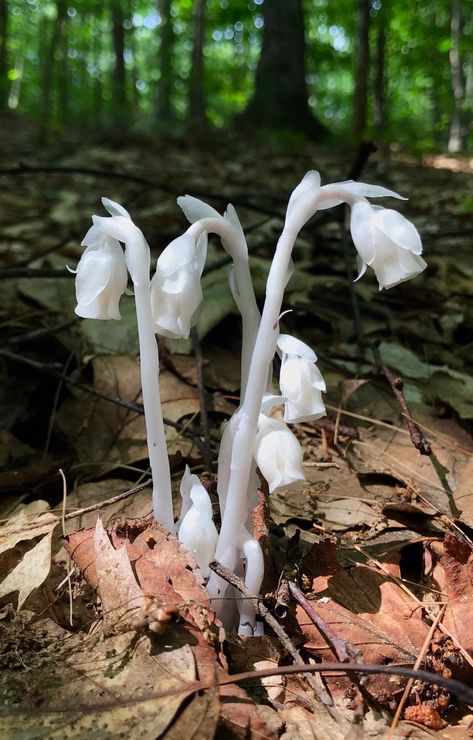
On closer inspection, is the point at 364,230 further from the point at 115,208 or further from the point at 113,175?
the point at 113,175

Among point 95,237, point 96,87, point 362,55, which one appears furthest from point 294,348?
point 96,87

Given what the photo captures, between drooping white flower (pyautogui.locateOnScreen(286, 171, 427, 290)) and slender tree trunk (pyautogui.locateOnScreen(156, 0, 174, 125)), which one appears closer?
drooping white flower (pyautogui.locateOnScreen(286, 171, 427, 290))

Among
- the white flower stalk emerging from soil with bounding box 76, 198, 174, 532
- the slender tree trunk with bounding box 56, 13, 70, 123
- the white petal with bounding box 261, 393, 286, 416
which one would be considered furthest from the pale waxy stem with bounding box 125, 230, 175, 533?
the slender tree trunk with bounding box 56, 13, 70, 123

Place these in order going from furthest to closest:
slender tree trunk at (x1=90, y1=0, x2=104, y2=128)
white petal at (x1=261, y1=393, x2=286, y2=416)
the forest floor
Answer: slender tree trunk at (x1=90, y1=0, x2=104, y2=128) → white petal at (x1=261, y1=393, x2=286, y2=416) → the forest floor

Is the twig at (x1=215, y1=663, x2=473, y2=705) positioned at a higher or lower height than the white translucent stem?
lower

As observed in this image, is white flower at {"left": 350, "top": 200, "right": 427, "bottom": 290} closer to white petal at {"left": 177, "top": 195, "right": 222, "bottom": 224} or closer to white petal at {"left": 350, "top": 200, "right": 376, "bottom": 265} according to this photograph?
white petal at {"left": 350, "top": 200, "right": 376, "bottom": 265}

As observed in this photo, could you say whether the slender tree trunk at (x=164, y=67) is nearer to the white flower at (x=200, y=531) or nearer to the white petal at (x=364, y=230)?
the white petal at (x=364, y=230)

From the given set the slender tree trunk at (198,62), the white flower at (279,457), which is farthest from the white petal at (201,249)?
the slender tree trunk at (198,62)

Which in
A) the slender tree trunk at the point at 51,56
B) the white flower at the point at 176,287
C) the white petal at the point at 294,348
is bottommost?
the white petal at the point at 294,348
